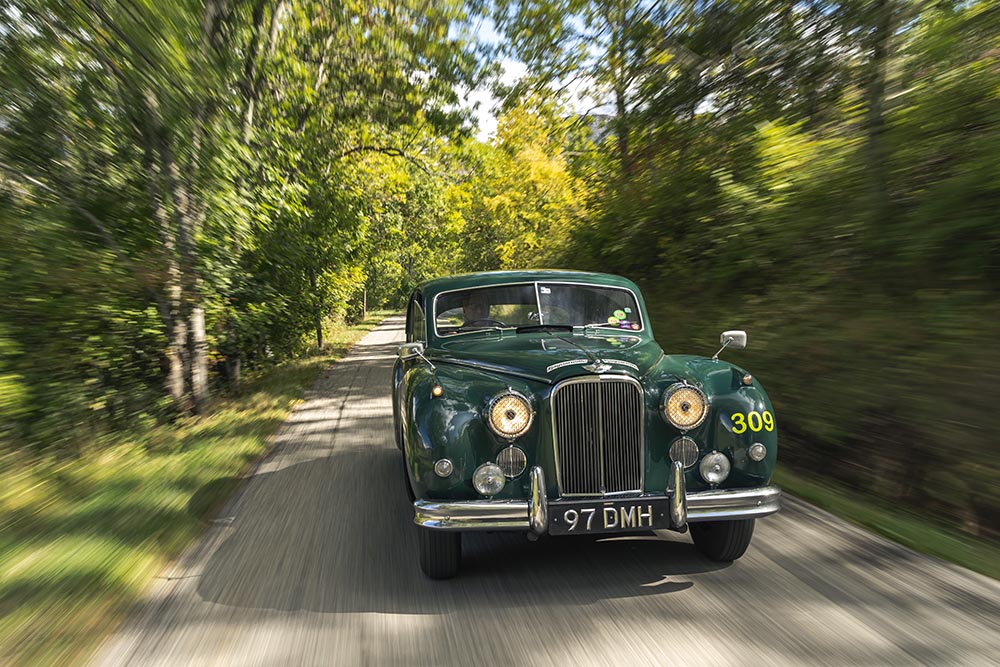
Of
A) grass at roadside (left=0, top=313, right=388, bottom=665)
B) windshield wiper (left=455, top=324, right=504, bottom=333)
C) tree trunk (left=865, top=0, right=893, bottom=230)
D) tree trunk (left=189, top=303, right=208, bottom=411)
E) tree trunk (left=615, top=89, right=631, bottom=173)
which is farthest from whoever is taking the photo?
tree trunk (left=615, top=89, right=631, bottom=173)

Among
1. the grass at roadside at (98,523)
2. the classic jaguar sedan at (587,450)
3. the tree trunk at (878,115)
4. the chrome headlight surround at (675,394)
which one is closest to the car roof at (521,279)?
the classic jaguar sedan at (587,450)

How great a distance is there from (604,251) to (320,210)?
Result: 7969mm

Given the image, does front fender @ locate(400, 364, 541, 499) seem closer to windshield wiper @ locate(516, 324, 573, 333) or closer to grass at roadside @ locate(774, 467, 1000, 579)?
windshield wiper @ locate(516, 324, 573, 333)

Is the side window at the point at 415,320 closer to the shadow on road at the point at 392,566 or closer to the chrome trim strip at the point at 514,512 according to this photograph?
the shadow on road at the point at 392,566

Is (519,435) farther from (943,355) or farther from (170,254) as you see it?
(170,254)

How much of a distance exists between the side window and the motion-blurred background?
2139mm

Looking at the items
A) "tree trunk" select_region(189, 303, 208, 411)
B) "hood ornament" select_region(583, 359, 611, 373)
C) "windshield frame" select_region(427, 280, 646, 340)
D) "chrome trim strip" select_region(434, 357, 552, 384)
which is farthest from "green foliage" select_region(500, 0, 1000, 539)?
"tree trunk" select_region(189, 303, 208, 411)

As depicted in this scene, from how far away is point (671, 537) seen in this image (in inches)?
166

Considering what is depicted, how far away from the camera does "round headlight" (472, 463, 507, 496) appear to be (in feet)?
10.9

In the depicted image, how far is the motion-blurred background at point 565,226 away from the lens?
4.40m

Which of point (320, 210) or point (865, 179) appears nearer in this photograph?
point (865, 179)

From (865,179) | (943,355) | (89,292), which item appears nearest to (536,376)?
(943,355)

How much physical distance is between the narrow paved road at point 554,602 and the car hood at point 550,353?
1191 millimetres

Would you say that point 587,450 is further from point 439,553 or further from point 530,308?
point 530,308
